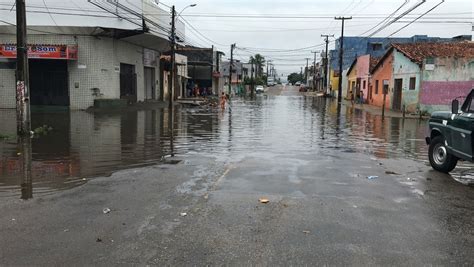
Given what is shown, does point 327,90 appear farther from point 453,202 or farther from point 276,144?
point 453,202

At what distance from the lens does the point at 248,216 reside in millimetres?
6570

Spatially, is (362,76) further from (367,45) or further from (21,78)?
(21,78)

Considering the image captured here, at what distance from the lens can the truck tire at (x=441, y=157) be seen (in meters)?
10.5

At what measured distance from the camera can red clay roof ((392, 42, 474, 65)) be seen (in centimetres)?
3350

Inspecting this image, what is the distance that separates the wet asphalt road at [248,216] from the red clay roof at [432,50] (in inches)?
941

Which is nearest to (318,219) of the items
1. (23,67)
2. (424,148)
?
(424,148)

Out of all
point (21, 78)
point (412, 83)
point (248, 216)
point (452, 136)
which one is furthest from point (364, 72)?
point (248, 216)

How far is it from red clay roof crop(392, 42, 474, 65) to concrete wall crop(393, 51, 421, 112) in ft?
1.48

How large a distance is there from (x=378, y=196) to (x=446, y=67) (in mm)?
25999

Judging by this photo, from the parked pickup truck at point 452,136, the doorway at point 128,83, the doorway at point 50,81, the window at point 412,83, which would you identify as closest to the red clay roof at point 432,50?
the window at point 412,83

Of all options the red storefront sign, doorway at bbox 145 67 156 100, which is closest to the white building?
the red storefront sign

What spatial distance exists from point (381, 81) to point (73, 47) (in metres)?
26.8

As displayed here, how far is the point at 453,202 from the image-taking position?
7.83m

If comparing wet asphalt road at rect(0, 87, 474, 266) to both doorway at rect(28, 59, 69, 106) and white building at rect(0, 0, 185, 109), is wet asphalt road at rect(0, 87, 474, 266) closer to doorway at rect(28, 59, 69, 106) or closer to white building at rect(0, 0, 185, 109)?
white building at rect(0, 0, 185, 109)
